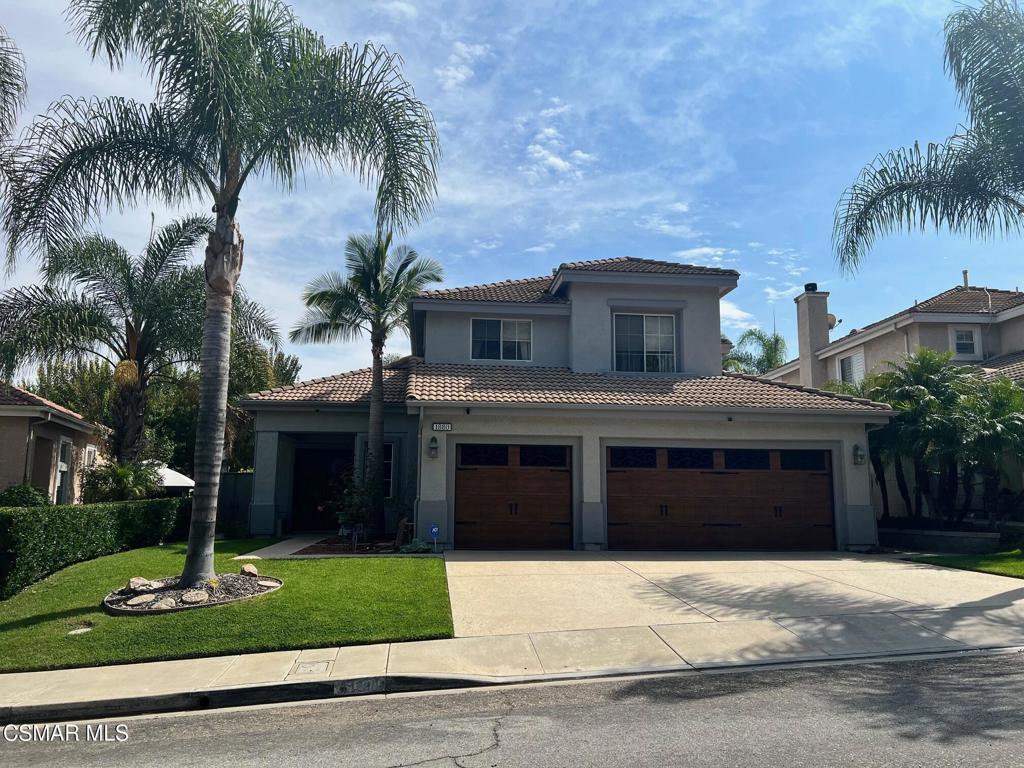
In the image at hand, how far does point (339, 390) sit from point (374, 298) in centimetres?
306

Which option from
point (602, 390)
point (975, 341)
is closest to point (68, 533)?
point (602, 390)

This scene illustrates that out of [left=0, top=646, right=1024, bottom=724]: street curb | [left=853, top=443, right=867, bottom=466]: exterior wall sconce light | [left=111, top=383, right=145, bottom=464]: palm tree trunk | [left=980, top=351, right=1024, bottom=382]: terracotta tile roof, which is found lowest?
[left=0, top=646, right=1024, bottom=724]: street curb

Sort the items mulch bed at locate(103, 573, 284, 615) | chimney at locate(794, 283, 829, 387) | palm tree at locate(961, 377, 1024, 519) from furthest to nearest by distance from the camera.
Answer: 1. chimney at locate(794, 283, 829, 387)
2. palm tree at locate(961, 377, 1024, 519)
3. mulch bed at locate(103, 573, 284, 615)

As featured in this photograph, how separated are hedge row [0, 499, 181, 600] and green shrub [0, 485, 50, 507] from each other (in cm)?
242

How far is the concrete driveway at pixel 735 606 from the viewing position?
788 cm

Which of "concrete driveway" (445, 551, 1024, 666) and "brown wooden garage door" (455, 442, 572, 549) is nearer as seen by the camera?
"concrete driveway" (445, 551, 1024, 666)

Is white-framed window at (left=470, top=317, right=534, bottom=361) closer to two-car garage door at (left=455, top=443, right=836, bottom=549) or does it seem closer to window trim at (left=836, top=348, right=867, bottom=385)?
two-car garage door at (left=455, top=443, right=836, bottom=549)

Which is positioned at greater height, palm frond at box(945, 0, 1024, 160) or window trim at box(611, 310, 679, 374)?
palm frond at box(945, 0, 1024, 160)

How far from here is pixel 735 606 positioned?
31.2 ft

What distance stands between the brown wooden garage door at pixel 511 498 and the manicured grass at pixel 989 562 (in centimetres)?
717

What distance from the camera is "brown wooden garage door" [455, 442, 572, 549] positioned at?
14977mm

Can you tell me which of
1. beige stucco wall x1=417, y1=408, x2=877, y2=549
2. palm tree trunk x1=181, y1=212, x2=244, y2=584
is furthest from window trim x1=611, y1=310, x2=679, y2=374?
palm tree trunk x1=181, y1=212, x2=244, y2=584

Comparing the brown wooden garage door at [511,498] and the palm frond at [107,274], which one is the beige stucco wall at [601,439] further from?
the palm frond at [107,274]

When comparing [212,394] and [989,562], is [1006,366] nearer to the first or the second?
[989,562]
